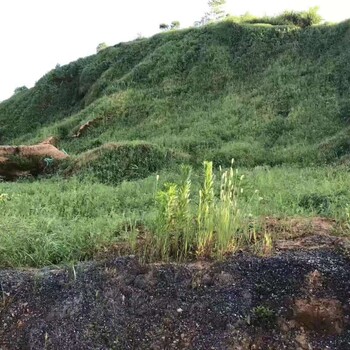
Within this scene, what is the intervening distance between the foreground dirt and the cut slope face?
27.8ft

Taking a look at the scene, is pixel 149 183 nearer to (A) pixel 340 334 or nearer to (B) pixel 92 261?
(B) pixel 92 261

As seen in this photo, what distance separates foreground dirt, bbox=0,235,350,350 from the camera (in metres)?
3.24

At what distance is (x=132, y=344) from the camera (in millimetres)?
3221

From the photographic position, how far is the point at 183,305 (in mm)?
3418

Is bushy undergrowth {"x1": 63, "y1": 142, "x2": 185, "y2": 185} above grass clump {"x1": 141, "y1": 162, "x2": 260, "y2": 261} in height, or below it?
below

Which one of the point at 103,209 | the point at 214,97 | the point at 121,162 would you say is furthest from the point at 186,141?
the point at 103,209

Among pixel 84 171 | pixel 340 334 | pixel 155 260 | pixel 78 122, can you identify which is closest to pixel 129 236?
pixel 155 260

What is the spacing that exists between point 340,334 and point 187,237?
4.19ft

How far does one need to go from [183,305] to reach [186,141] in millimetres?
11262

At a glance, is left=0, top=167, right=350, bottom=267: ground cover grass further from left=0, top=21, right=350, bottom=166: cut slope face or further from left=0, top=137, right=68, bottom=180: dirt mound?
left=0, top=21, right=350, bottom=166: cut slope face

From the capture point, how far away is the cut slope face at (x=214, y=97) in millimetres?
13953

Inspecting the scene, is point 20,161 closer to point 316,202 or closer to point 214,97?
point 214,97

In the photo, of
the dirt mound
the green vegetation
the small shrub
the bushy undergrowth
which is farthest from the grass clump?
the dirt mound

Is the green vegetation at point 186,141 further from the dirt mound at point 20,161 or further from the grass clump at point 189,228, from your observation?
the dirt mound at point 20,161
